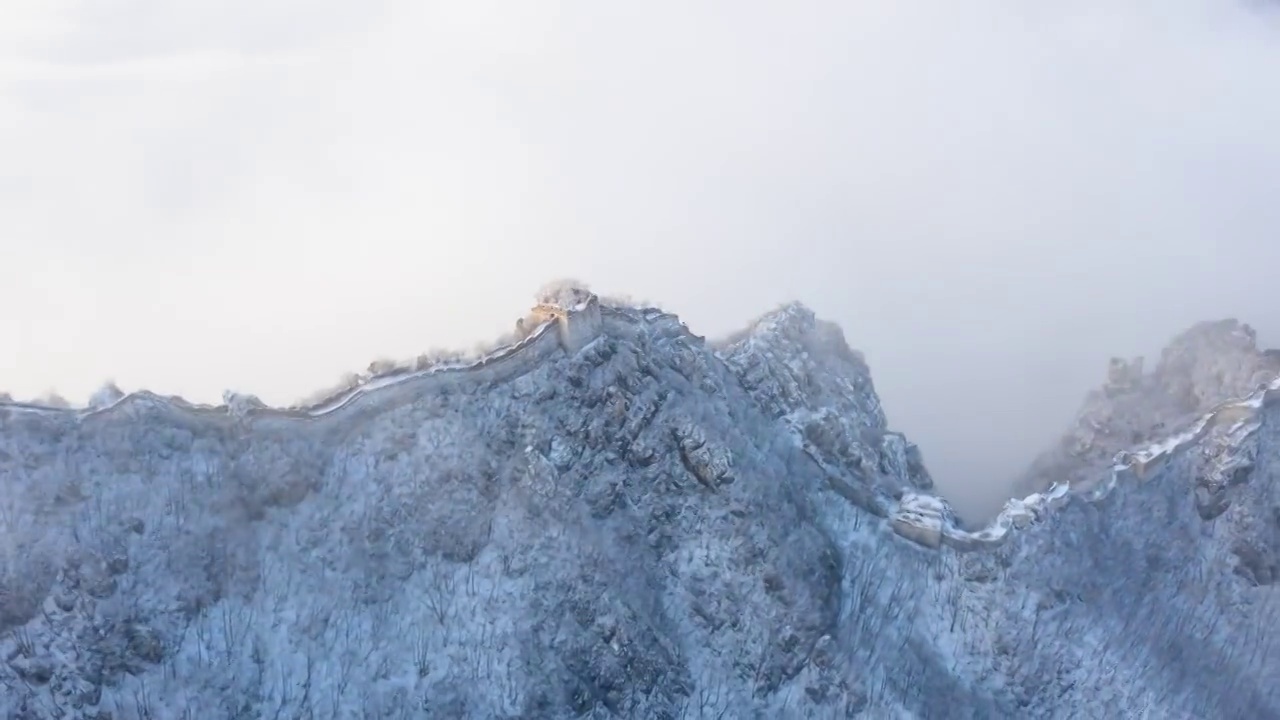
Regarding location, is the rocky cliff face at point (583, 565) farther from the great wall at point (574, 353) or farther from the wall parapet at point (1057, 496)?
the wall parapet at point (1057, 496)

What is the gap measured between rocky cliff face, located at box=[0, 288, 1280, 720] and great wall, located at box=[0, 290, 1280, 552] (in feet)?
0.72

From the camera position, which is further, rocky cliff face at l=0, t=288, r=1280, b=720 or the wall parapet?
the wall parapet

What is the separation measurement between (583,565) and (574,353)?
12076 mm

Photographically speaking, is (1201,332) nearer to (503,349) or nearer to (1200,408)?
(1200,408)

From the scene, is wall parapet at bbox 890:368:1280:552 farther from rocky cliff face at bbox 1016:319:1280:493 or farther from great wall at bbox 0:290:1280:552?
rocky cliff face at bbox 1016:319:1280:493

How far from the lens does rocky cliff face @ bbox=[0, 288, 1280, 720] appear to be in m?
53.9

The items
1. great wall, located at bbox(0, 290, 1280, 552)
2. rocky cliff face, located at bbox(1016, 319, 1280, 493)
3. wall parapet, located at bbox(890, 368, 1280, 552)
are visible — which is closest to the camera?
great wall, located at bbox(0, 290, 1280, 552)

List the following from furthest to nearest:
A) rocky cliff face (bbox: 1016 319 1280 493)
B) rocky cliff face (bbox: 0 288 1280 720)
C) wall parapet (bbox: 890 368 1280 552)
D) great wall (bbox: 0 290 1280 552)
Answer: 1. rocky cliff face (bbox: 1016 319 1280 493)
2. wall parapet (bbox: 890 368 1280 552)
3. great wall (bbox: 0 290 1280 552)
4. rocky cliff face (bbox: 0 288 1280 720)

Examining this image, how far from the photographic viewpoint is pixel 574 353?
207ft

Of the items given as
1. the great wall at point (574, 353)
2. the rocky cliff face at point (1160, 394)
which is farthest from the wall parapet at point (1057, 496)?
the rocky cliff face at point (1160, 394)

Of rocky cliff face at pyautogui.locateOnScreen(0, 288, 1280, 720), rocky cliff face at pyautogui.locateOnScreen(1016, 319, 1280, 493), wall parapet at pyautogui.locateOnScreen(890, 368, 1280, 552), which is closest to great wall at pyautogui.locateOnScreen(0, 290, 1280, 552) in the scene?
wall parapet at pyautogui.locateOnScreen(890, 368, 1280, 552)

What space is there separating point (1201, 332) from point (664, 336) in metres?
65.7

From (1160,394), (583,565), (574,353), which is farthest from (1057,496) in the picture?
(1160,394)

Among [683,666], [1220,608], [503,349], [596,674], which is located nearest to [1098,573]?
[1220,608]
